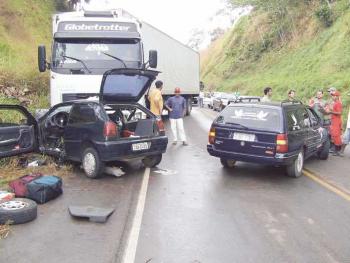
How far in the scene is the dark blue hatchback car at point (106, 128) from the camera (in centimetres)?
878

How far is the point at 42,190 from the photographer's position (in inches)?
282

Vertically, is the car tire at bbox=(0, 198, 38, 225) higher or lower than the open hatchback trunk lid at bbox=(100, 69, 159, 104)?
lower

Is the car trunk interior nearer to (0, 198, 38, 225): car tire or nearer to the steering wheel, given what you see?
the steering wheel

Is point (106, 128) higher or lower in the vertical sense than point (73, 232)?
higher

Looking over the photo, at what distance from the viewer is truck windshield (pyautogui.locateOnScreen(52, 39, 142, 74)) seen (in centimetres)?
1222

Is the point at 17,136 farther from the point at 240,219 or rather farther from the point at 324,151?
the point at 324,151

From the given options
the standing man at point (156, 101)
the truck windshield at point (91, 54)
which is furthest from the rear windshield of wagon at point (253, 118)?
the truck windshield at point (91, 54)

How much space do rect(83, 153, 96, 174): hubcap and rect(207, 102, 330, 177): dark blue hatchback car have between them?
2.44 m

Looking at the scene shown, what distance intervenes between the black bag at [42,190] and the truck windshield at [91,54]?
5256 millimetres

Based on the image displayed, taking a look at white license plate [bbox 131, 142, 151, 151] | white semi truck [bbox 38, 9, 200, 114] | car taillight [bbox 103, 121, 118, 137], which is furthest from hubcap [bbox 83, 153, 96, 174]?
white semi truck [bbox 38, 9, 200, 114]

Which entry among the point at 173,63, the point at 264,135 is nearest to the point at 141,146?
the point at 264,135

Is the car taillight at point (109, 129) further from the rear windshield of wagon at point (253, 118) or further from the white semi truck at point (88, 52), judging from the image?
the white semi truck at point (88, 52)

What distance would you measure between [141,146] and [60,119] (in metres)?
2.23

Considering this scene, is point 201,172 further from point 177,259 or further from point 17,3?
point 17,3
